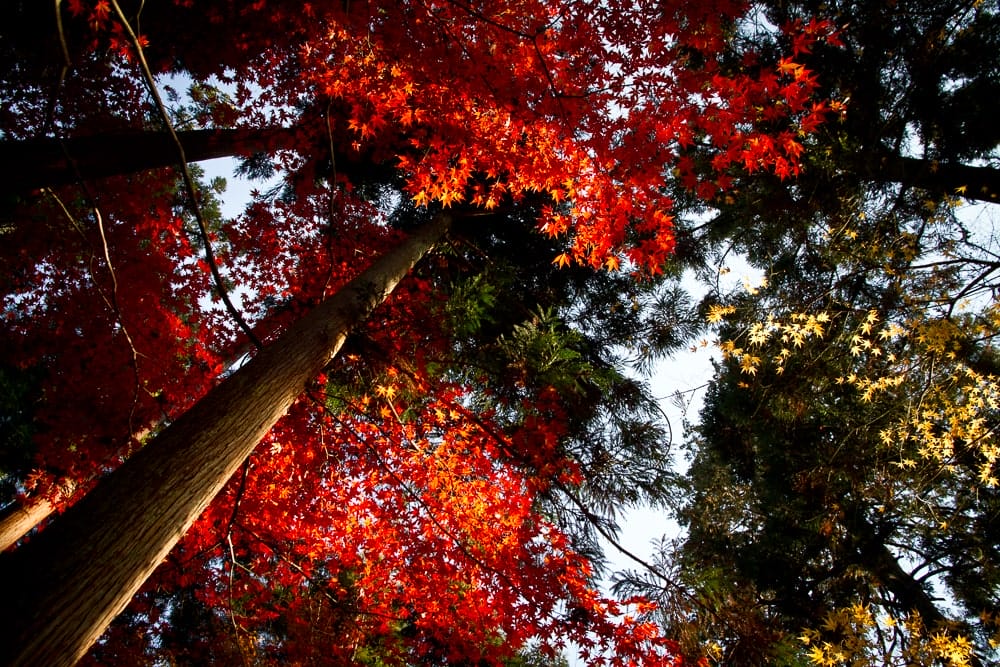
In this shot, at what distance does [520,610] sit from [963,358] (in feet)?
17.3

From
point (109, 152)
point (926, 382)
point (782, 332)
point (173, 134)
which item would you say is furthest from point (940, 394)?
point (109, 152)

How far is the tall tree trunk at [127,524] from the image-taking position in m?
1.44

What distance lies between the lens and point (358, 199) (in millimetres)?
7820

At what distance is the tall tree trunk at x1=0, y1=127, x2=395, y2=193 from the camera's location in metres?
3.78

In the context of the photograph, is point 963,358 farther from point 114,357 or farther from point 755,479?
point 114,357

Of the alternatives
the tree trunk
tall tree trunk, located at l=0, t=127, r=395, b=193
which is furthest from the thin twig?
the tree trunk

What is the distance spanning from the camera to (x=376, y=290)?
174 inches

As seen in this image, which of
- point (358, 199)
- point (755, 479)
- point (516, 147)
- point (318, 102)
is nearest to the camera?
point (516, 147)

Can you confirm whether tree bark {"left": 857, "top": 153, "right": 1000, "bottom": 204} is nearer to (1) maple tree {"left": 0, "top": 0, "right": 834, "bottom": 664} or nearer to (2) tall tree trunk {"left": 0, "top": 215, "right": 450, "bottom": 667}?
(1) maple tree {"left": 0, "top": 0, "right": 834, "bottom": 664}

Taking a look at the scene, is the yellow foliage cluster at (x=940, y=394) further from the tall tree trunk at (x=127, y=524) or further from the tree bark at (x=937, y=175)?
the tall tree trunk at (x=127, y=524)

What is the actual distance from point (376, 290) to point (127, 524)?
2926 mm

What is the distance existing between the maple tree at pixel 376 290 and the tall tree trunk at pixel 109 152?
0.16ft

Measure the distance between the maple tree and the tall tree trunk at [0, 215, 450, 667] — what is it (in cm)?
3

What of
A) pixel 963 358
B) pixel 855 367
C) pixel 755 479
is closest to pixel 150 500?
pixel 963 358
